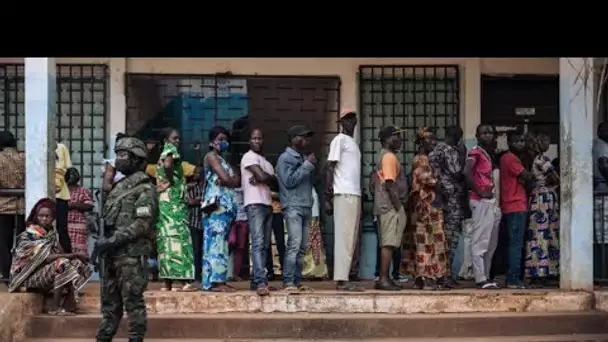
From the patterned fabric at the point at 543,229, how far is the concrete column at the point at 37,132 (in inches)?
185

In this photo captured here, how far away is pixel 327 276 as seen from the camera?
10.1 metres

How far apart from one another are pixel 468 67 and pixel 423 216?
101 inches

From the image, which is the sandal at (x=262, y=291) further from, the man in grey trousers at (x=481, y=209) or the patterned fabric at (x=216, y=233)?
the man in grey trousers at (x=481, y=209)

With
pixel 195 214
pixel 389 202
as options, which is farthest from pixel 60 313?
pixel 389 202

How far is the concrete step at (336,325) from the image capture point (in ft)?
26.9

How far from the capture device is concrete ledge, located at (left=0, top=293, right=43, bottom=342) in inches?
312

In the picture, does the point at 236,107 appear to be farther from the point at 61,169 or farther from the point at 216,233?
the point at 216,233

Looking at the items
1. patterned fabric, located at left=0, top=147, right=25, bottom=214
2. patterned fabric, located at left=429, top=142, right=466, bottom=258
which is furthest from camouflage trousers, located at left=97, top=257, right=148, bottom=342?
patterned fabric, located at left=429, top=142, right=466, bottom=258

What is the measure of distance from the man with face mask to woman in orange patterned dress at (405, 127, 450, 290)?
1.04 meters

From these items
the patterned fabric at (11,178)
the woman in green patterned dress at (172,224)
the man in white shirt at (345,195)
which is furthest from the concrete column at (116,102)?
the man in white shirt at (345,195)

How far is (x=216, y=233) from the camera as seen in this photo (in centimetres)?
859

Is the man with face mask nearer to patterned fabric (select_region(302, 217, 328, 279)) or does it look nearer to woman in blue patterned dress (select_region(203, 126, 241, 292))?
woman in blue patterned dress (select_region(203, 126, 241, 292))

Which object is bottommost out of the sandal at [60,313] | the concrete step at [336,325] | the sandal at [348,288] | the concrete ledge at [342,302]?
the concrete step at [336,325]
